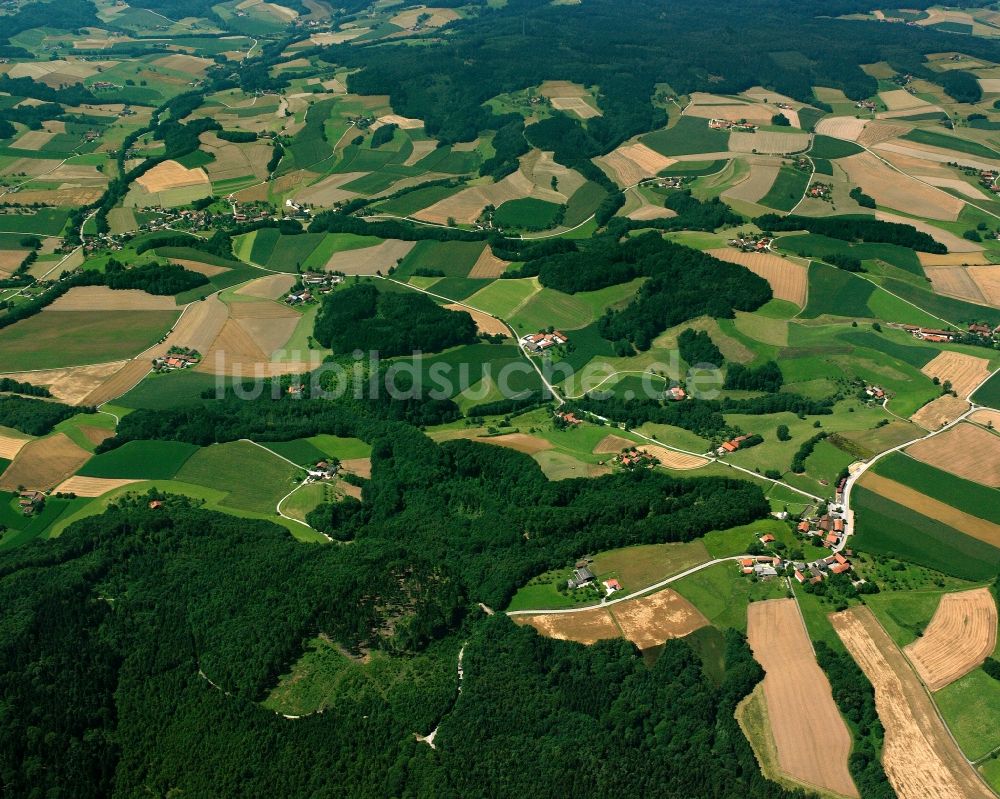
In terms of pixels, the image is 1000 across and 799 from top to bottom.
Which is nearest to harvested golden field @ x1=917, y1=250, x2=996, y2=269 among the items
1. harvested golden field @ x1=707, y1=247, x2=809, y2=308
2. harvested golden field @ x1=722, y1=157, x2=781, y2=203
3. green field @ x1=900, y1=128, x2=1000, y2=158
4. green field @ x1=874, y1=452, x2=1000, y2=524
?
harvested golden field @ x1=707, y1=247, x2=809, y2=308

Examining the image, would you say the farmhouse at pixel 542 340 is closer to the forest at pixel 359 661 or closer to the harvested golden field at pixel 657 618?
the forest at pixel 359 661

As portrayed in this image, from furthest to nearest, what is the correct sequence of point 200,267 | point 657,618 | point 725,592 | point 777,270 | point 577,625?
point 200,267 < point 777,270 < point 725,592 < point 657,618 < point 577,625

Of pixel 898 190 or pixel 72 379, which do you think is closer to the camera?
pixel 72 379

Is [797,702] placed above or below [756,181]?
below

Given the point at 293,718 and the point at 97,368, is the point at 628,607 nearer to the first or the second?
the point at 293,718

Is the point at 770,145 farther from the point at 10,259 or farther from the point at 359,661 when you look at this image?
the point at 359,661

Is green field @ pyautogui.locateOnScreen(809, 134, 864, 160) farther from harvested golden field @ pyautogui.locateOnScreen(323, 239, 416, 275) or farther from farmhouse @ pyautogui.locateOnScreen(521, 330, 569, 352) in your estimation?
farmhouse @ pyautogui.locateOnScreen(521, 330, 569, 352)

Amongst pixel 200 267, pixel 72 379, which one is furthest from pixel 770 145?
pixel 72 379
